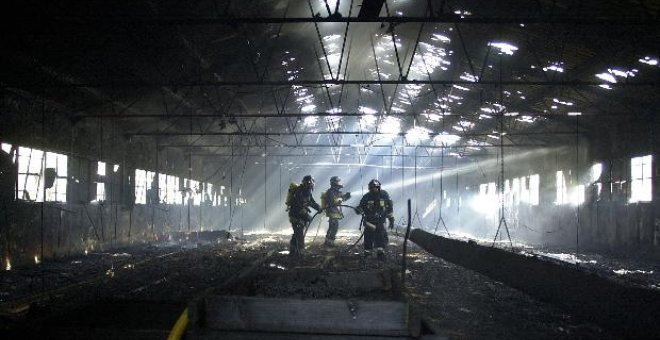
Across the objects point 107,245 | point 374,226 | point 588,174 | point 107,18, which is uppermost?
point 107,18

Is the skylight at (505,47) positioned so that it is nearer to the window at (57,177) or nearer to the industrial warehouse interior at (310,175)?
the industrial warehouse interior at (310,175)

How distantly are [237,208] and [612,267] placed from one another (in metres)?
31.3

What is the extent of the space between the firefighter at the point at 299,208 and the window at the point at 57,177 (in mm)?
7048

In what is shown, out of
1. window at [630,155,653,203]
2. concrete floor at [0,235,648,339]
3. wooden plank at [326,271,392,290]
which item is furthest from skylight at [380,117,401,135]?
wooden plank at [326,271,392,290]

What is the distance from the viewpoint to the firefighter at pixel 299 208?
14.5 metres

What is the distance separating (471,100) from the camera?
71.3ft

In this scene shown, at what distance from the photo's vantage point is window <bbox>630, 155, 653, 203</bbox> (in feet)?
58.1

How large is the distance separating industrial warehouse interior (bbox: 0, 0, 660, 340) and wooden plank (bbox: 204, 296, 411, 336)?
1 centimetres

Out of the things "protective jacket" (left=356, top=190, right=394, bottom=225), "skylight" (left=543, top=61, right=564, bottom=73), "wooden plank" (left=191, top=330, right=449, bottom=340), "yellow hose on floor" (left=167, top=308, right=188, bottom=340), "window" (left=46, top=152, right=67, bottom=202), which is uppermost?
"skylight" (left=543, top=61, right=564, bottom=73)

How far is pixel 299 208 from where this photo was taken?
14.6 metres

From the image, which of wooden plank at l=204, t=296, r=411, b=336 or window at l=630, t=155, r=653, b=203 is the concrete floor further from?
window at l=630, t=155, r=653, b=203

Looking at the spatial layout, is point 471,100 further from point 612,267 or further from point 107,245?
point 107,245

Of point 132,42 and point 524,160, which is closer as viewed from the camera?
point 132,42

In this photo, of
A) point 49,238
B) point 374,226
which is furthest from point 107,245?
point 374,226
